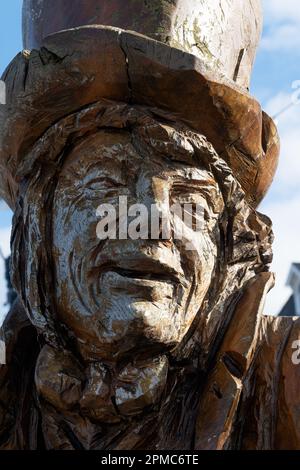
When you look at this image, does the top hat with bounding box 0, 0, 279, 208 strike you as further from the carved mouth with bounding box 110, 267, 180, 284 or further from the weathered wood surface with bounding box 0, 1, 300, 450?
the carved mouth with bounding box 110, 267, 180, 284

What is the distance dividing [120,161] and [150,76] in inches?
9.3

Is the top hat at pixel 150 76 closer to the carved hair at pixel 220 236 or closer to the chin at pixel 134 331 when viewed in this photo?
the carved hair at pixel 220 236

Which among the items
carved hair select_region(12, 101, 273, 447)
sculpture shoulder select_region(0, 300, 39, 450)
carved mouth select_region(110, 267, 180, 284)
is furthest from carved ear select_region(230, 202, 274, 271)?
sculpture shoulder select_region(0, 300, 39, 450)

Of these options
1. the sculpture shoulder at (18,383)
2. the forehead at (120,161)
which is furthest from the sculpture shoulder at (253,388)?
the sculpture shoulder at (18,383)

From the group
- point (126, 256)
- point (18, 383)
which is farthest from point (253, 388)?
point (18, 383)

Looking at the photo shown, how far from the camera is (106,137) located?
3.11 meters

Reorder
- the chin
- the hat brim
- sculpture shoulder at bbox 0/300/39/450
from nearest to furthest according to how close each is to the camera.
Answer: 1. the chin
2. the hat brim
3. sculpture shoulder at bbox 0/300/39/450

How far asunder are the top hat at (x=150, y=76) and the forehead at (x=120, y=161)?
0.31 feet

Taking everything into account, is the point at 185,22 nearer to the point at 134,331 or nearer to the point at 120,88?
the point at 120,88

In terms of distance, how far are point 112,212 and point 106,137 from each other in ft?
0.73

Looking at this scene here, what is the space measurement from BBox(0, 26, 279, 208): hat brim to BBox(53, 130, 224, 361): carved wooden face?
110 millimetres

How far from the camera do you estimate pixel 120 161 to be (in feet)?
10.1

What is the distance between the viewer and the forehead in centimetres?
307

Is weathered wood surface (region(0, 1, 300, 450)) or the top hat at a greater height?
the top hat
